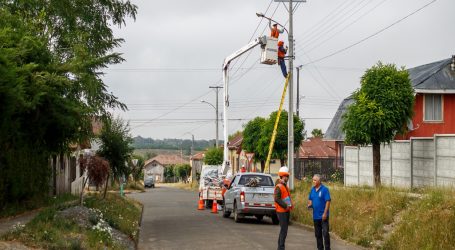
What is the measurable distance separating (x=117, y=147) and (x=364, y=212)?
1409 cm

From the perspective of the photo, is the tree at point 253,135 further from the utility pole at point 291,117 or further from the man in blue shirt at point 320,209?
the man in blue shirt at point 320,209

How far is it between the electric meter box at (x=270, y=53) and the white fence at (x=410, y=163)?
607 cm

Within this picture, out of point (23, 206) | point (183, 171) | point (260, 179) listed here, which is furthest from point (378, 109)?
point (183, 171)

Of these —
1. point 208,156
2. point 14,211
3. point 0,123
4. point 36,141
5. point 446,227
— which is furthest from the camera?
point 208,156

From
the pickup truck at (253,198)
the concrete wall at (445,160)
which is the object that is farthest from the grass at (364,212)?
the concrete wall at (445,160)

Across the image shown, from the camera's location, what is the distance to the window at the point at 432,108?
3556 centimetres

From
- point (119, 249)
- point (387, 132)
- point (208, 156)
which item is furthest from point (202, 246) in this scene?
point (208, 156)

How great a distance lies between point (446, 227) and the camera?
13555 millimetres

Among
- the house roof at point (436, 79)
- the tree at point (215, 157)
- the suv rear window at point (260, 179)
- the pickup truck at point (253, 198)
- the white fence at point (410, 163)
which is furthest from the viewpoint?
the tree at point (215, 157)

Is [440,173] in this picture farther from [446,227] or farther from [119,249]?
[119,249]

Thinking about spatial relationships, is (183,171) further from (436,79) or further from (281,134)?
(436,79)

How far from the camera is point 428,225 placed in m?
14.2

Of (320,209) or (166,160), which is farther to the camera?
(166,160)

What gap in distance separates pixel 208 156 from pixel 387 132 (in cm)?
5138
